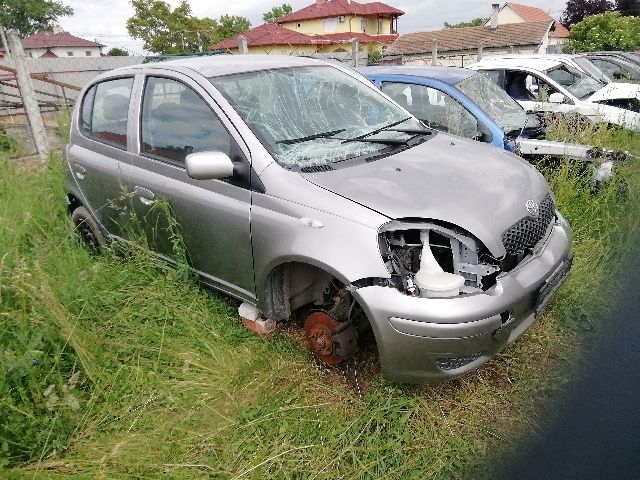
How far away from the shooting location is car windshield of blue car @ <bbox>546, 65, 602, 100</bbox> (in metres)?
7.73

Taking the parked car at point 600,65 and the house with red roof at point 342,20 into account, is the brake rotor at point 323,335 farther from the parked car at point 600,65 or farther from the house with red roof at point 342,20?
the house with red roof at point 342,20

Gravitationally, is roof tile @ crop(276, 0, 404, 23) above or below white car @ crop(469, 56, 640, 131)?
above

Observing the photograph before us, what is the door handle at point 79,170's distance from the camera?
3.82 m

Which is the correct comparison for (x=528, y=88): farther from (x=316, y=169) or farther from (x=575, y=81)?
(x=316, y=169)

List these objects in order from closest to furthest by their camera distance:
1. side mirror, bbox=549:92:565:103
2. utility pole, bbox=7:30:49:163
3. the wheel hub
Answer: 1. the wheel hub
2. utility pole, bbox=7:30:49:163
3. side mirror, bbox=549:92:565:103

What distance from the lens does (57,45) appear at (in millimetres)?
62875

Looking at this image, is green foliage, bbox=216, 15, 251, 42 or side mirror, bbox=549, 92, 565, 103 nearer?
side mirror, bbox=549, 92, 565, 103

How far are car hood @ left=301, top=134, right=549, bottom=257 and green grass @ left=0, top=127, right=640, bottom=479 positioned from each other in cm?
96

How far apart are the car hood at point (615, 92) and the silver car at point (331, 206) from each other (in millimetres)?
5565

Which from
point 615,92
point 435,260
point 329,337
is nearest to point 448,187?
point 435,260

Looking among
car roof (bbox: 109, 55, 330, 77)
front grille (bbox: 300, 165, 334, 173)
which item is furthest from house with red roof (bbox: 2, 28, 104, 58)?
front grille (bbox: 300, 165, 334, 173)

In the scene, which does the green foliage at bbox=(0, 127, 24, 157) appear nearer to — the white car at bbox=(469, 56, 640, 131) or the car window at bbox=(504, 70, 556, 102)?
the white car at bbox=(469, 56, 640, 131)

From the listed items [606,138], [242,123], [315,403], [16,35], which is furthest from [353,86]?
[16,35]

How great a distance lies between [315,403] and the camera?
2621 millimetres
